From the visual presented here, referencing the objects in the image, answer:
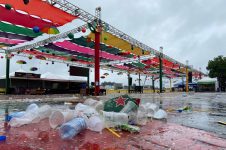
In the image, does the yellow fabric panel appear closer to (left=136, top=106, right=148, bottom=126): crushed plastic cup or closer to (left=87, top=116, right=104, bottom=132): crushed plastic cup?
(left=136, top=106, right=148, bottom=126): crushed plastic cup

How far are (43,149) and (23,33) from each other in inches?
680

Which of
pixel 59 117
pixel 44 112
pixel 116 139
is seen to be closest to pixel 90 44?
pixel 44 112

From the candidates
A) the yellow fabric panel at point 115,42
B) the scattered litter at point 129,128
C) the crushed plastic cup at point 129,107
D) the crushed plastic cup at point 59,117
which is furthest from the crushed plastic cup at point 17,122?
the yellow fabric panel at point 115,42

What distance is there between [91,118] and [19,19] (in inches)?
528

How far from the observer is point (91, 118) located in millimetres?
5793

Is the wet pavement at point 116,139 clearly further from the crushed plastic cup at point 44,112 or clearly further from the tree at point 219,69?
the tree at point 219,69

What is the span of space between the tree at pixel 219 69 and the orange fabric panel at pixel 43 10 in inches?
2098

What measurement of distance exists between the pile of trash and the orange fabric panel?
1008cm

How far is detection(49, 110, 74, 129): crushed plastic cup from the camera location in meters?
5.77

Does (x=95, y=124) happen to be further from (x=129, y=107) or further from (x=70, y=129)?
(x=129, y=107)

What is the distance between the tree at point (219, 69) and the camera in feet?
205

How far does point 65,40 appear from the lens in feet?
77.7

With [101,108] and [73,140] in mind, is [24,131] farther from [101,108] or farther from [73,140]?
[101,108]

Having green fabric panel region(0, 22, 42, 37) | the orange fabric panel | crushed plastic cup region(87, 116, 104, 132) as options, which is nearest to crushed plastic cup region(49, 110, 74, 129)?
crushed plastic cup region(87, 116, 104, 132)
